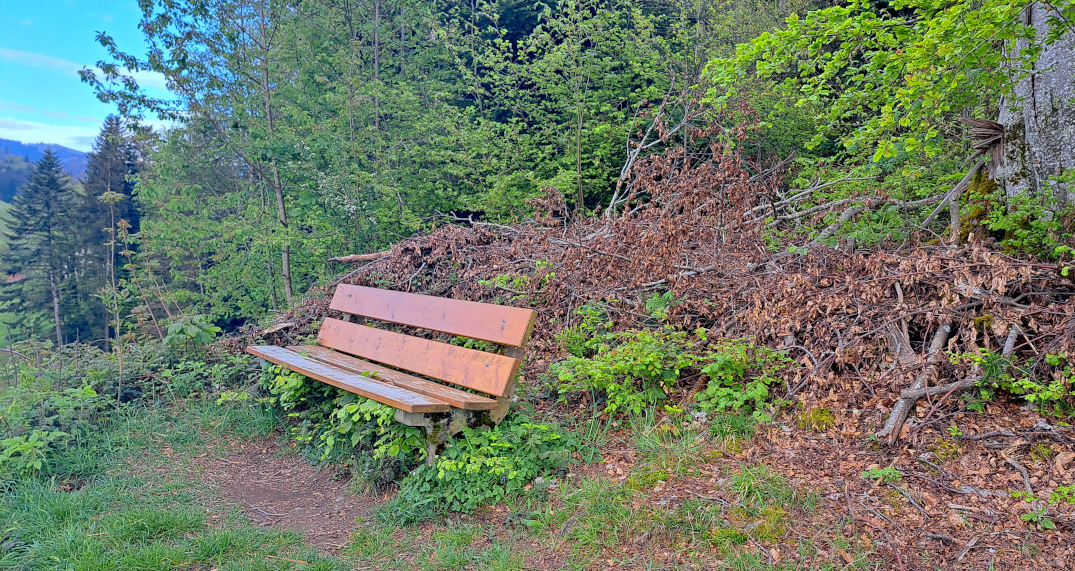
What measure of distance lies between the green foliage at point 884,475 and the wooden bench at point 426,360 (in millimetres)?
1797

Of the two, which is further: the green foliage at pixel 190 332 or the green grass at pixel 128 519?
the green foliage at pixel 190 332

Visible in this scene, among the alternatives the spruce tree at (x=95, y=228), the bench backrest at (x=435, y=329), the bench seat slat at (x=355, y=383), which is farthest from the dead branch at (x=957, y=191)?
the spruce tree at (x=95, y=228)

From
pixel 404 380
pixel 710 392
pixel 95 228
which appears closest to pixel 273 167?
pixel 404 380

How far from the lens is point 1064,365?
2895 millimetres

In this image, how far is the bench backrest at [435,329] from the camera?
10.6 ft

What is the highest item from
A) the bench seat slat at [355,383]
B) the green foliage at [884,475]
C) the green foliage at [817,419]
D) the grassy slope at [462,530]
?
the bench seat slat at [355,383]

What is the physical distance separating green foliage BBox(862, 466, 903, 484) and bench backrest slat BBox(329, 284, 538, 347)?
5.87 feet

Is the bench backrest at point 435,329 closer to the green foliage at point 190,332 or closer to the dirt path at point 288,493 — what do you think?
the dirt path at point 288,493

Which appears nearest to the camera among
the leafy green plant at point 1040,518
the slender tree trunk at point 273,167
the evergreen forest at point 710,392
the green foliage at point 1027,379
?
the leafy green plant at point 1040,518

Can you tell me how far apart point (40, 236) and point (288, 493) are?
33529mm

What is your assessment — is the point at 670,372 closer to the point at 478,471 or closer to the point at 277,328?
the point at 478,471

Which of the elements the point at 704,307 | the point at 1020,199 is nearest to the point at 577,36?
the point at 704,307

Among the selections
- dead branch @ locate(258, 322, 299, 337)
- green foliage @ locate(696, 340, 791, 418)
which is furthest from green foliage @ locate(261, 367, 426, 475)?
green foliage @ locate(696, 340, 791, 418)

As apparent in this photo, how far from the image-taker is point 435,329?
3.87 m
